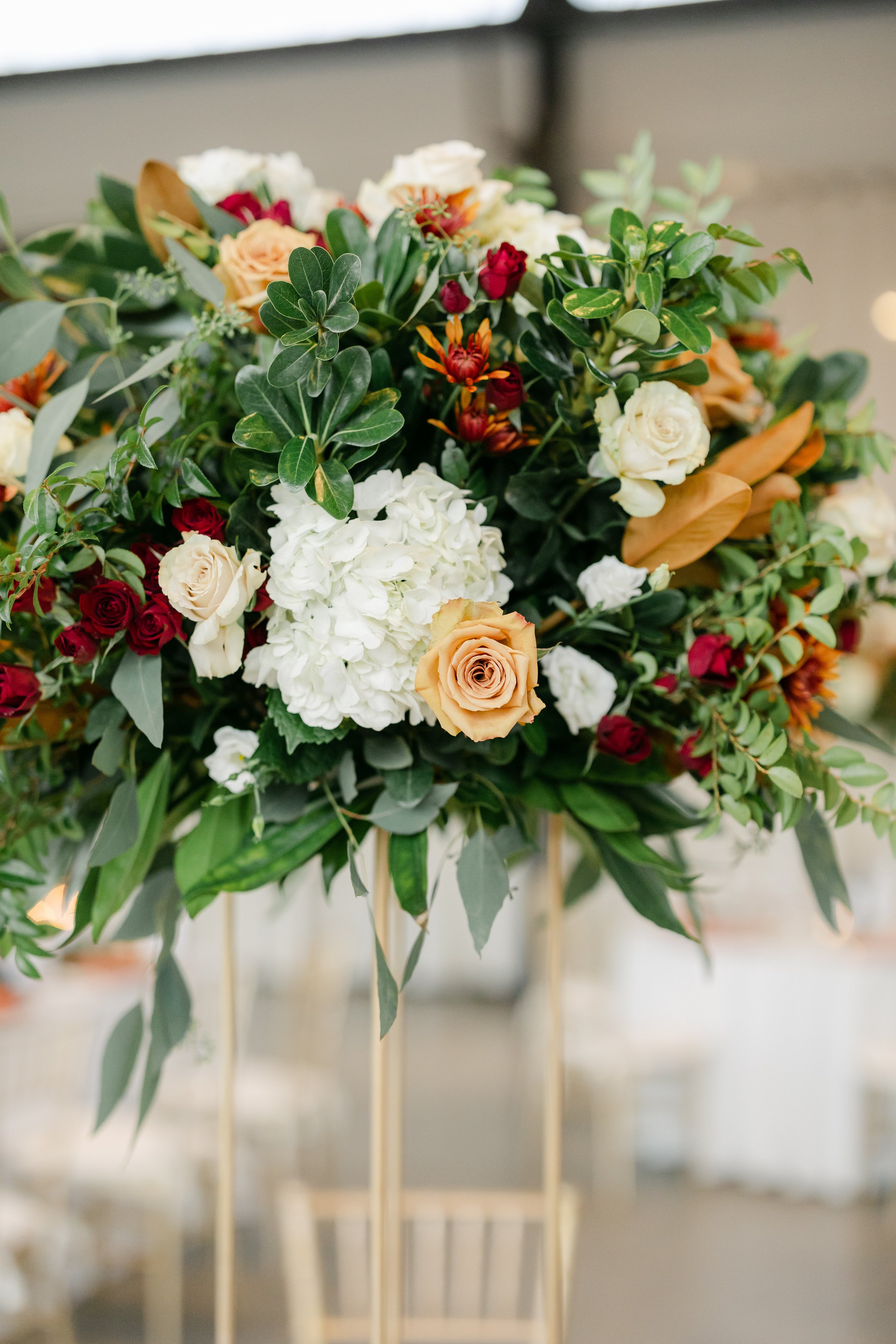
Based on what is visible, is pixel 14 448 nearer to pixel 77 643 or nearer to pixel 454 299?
pixel 77 643

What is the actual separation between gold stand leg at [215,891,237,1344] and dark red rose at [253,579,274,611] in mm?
254

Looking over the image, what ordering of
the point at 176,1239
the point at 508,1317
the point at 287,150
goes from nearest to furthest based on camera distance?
the point at 508,1317 < the point at 176,1239 < the point at 287,150

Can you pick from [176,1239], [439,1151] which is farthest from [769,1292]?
[176,1239]

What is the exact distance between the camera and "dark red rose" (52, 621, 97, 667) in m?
0.65

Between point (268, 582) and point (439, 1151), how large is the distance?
136 inches

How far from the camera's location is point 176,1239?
101 inches

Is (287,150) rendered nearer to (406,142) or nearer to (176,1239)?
(406,142)

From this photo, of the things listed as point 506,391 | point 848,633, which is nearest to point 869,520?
point 848,633

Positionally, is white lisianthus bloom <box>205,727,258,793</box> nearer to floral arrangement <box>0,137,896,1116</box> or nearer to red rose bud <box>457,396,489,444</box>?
floral arrangement <box>0,137,896,1116</box>

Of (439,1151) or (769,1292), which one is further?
(439,1151)

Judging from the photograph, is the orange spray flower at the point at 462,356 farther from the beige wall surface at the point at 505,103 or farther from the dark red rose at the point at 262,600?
the beige wall surface at the point at 505,103

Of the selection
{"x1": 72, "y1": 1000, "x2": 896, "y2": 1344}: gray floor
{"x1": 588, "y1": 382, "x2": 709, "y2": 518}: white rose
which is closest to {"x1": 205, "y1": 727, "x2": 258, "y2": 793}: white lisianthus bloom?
{"x1": 588, "y1": 382, "x2": 709, "y2": 518}: white rose

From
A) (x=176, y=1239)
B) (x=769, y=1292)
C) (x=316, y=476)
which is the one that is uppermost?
(x=316, y=476)

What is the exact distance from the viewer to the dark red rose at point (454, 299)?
2.19ft
